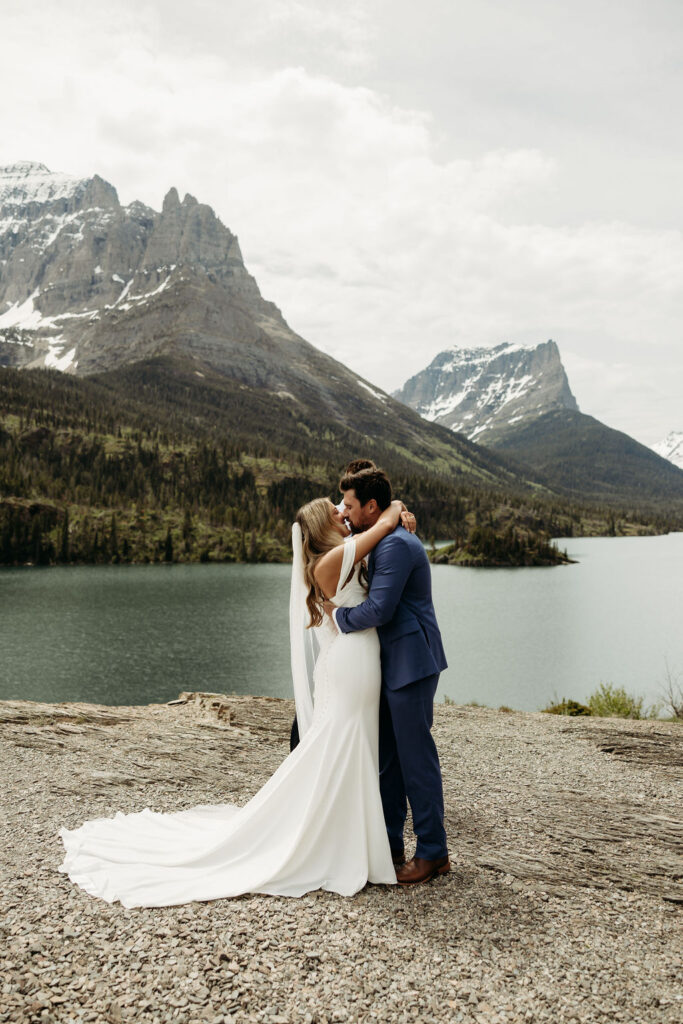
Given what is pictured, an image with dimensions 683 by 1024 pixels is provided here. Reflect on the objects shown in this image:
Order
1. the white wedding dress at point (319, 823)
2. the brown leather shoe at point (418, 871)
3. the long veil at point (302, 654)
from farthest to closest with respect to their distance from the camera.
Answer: the long veil at point (302, 654), the brown leather shoe at point (418, 871), the white wedding dress at point (319, 823)

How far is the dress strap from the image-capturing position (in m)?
5.47

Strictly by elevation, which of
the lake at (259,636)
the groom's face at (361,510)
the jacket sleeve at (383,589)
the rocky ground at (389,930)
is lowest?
the lake at (259,636)

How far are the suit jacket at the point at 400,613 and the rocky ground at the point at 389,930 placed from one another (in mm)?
1847

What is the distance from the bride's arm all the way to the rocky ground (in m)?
2.51

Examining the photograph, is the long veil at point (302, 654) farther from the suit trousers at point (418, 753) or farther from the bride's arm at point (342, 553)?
the suit trousers at point (418, 753)

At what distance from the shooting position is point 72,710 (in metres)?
13.1

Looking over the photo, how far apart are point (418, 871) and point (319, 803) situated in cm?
105

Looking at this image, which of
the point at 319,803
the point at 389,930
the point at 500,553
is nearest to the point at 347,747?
the point at 319,803

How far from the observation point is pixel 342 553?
5.48 meters

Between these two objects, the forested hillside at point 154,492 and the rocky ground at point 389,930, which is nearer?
the rocky ground at point 389,930

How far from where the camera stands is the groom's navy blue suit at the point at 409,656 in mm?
5402

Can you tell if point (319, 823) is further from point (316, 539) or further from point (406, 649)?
point (316, 539)

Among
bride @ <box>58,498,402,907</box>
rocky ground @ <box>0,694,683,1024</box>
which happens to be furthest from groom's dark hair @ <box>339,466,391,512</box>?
rocky ground @ <box>0,694,683,1024</box>

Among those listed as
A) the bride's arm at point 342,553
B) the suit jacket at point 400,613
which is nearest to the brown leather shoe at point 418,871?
the suit jacket at point 400,613
